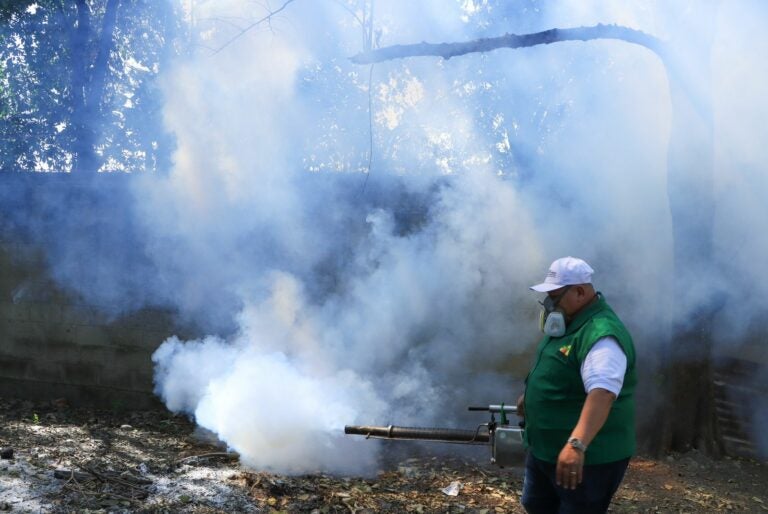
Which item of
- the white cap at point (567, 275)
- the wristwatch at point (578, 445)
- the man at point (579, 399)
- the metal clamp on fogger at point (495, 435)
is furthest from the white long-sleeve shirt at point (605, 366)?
the metal clamp on fogger at point (495, 435)

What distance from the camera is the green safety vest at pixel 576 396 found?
8.43ft

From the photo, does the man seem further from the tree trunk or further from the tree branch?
the tree trunk

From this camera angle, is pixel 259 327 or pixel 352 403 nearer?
pixel 352 403

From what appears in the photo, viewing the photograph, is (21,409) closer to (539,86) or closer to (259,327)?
(259,327)

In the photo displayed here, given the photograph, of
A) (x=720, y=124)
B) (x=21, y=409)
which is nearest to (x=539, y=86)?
(x=720, y=124)

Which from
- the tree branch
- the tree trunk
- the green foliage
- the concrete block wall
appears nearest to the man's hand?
the tree branch

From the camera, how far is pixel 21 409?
6.49 metres

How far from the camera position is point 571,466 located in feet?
7.81

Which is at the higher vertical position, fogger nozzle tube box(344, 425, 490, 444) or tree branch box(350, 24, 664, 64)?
tree branch box(350, 24, 664, 64)

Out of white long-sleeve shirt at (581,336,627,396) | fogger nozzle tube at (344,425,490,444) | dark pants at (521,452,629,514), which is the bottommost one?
fogger nozzle tube at (344,425,490,444)

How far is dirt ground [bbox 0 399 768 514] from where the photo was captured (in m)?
3.66

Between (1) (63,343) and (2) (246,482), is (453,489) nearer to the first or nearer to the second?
(2) (246,482)

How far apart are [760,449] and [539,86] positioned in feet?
16.4

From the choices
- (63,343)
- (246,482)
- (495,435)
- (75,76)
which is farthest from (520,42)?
(75,76)
